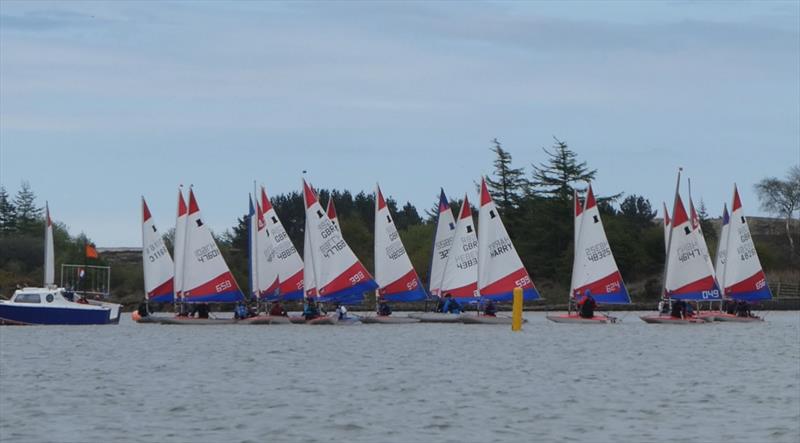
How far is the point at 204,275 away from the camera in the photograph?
215 feet

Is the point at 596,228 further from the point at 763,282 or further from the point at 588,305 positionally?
the point at 763,282

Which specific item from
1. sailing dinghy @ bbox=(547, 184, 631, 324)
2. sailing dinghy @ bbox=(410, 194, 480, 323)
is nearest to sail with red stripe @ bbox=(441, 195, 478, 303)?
sailing dinghy @ bbox=(410, 194, 480, 323)

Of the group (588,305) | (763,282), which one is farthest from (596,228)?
(763,282)

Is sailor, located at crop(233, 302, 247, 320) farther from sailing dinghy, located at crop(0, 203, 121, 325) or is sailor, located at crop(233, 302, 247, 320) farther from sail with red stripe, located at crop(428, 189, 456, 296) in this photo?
sail with red stripe, located at crop(428, 189, 456, 296)

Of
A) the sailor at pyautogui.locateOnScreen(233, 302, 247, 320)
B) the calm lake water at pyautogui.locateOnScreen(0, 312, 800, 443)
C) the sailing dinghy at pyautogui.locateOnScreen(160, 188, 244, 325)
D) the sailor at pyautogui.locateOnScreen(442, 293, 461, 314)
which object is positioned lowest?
the calm lake water at pyautogui.locateOnScreen(0, 312, 800, 443)

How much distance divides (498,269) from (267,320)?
9288 millimetres

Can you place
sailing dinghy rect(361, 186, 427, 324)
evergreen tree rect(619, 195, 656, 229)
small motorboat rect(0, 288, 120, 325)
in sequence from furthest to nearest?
evergreen tree rect(619, 195, 656, 229)
sailing dinghy rect(361, 186, 427, 324)
small motorboat rect(0, 288, 120, 325)

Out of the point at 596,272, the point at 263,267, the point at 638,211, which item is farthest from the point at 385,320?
the point at 638,211

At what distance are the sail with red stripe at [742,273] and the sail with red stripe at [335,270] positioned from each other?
15930mm

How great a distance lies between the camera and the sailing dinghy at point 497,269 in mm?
65250

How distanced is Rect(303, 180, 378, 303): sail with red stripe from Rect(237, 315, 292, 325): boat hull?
5.56 ft

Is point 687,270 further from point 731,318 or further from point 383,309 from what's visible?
point 383,309

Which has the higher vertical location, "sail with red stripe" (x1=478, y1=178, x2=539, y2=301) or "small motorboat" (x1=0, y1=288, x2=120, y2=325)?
"sail with red stripe" (x1=478, y1=178, x2=539, y2=301)

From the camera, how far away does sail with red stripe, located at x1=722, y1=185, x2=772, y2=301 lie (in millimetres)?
70062
